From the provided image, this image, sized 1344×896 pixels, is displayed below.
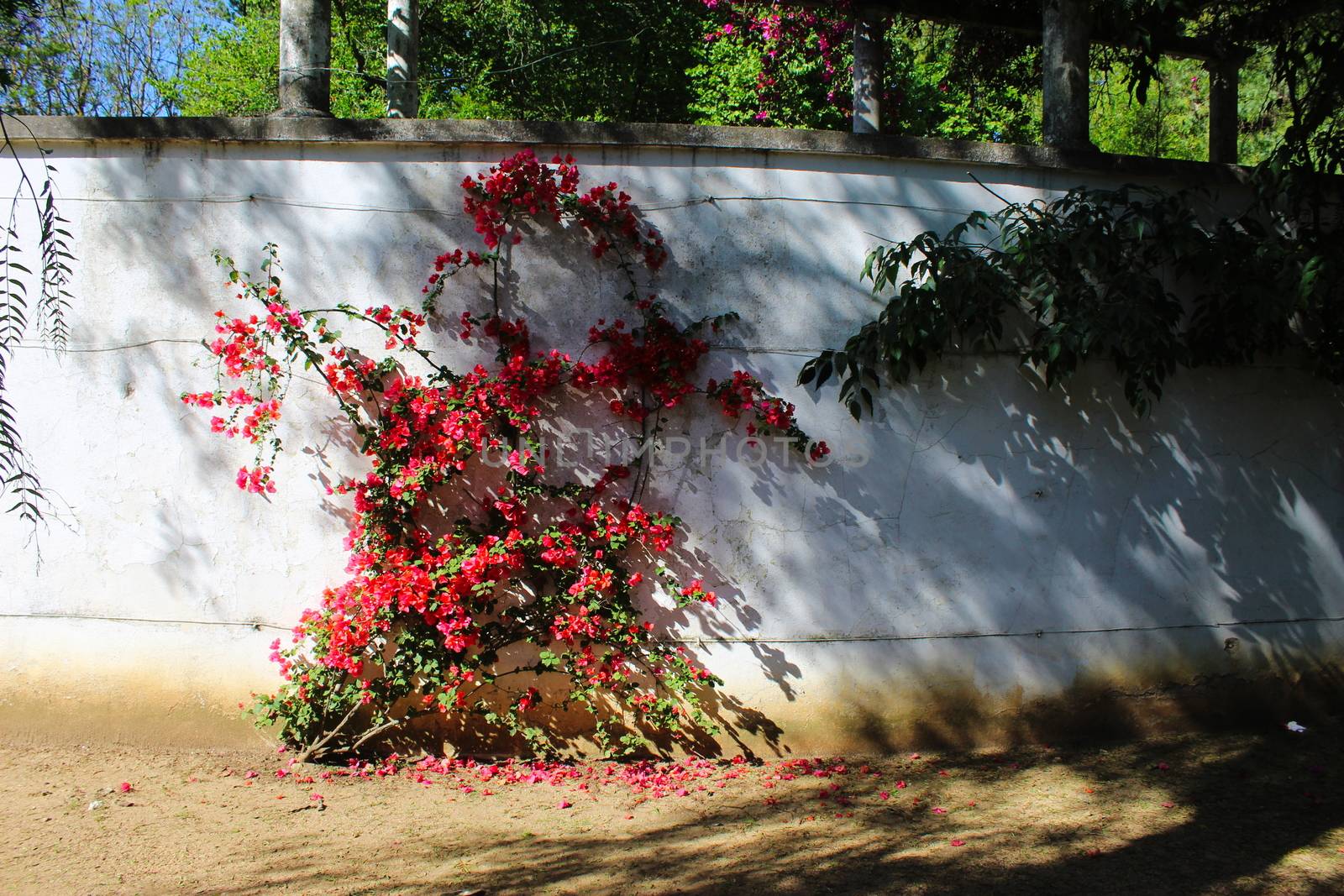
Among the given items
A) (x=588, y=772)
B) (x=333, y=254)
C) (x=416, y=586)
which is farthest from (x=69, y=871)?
(x=333, y=254)

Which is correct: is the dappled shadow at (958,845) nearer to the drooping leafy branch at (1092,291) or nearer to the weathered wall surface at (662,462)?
the weathered wall surface at (662,462)

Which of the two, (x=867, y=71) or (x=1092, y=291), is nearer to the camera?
(x=1092, y=291)

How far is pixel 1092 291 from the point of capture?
4008 mm

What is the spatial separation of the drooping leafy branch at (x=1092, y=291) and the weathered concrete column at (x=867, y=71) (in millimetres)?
2389

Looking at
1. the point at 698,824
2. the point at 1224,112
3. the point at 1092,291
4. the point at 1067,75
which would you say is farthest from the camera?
the point at 1224,112

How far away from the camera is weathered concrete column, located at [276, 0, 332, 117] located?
4277 mm

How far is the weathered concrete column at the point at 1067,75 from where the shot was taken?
176 inches

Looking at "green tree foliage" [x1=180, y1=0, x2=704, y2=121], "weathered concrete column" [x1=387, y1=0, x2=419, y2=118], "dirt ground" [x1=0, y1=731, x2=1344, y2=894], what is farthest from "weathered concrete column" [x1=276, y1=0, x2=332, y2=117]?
"green tree foliage" [x1=180, y1=0, x2=704, y2=121]

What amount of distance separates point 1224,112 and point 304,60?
507 centimetres

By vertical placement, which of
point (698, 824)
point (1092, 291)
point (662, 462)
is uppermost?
point (1092, 291)

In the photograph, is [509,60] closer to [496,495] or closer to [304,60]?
[304,60]

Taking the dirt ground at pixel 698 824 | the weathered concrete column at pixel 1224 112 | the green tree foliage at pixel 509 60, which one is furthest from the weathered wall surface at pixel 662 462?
the green tree foliage at pixel 509 60

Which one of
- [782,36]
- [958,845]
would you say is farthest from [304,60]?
[782,36]

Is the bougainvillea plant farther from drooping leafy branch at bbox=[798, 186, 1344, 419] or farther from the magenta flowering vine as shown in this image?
the magenta flowering vine
